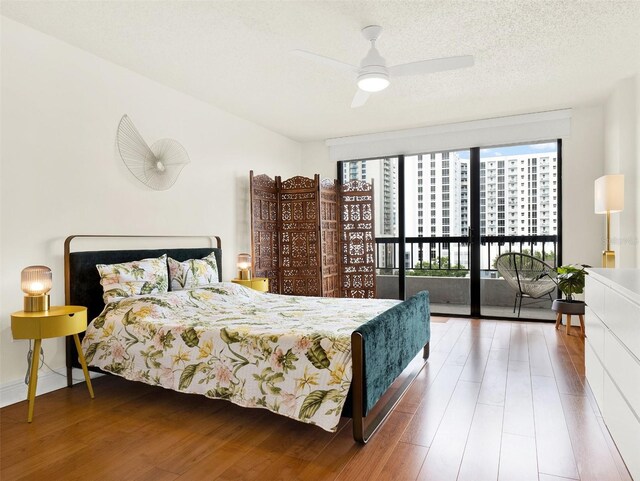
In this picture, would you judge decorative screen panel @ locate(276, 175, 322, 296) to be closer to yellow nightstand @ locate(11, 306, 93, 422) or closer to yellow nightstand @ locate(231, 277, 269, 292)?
yellow nightstand @ locate(231, 277, 269, 292)

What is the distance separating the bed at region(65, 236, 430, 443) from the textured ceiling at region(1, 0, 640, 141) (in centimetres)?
157

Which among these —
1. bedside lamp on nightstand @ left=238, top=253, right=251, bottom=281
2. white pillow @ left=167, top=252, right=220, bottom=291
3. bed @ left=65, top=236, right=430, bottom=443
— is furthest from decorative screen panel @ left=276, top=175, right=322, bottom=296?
bed @ left=65, top=236, right=430, bottom=443

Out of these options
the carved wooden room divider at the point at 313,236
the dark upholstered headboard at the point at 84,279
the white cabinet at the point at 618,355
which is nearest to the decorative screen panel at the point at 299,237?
the carved wooden room divider at the point at 313,236

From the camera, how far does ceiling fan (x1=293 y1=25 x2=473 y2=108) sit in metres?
2.72

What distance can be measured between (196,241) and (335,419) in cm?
276

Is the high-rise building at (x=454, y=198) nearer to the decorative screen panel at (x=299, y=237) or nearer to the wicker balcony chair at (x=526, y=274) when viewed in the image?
the wicker balcony chair at (x=526, y=274)

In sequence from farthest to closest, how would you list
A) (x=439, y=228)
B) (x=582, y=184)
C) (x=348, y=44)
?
(x=439, y=228) → (x=582, y=184) → (x=348, y=44)

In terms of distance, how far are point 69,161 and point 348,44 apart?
7.35 ft

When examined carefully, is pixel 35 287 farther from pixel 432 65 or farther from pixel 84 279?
pixel 432 65

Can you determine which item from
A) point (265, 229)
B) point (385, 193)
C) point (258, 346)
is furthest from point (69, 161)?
point (385, 193)

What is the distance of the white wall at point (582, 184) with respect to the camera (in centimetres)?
484

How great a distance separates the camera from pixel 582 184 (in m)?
4.93

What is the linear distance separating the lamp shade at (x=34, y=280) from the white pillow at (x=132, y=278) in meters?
0.45

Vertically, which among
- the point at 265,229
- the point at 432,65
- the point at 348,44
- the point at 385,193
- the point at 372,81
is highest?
the point at 348,44
